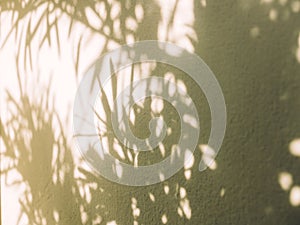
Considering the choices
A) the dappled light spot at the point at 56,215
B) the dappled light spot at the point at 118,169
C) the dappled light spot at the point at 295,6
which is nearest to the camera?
the dappled light spot at the point at 295,6

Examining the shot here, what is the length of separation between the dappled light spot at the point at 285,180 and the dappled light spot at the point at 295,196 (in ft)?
0.09

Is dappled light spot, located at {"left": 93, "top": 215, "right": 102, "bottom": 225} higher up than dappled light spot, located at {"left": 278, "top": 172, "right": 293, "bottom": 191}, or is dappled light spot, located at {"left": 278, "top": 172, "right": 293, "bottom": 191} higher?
dappled light spot, located at {"left": 93, "top": 215, "right": 102, "bottom": 225}

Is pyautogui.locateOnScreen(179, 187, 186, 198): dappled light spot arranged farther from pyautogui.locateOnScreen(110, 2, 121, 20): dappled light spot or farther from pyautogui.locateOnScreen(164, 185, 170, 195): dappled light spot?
pyautogui.locateOnScreen(110, 2, 121, 20): dappled light spot

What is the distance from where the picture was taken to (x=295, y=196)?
184 centimetres

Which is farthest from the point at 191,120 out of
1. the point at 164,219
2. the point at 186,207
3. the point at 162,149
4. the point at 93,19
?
the point at 93,19

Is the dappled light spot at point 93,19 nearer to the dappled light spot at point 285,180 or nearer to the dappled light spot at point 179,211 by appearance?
the dappled light spot at point 179,211

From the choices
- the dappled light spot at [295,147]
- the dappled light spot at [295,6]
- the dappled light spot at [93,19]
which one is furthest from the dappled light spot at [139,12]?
the dappled light spot at [295,147]

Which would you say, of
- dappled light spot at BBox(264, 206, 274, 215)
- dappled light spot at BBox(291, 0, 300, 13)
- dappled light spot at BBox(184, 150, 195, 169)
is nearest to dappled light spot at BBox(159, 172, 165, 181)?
dappled light spot at BBox(184, 150, 195, 169)

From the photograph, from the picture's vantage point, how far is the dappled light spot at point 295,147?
183cm

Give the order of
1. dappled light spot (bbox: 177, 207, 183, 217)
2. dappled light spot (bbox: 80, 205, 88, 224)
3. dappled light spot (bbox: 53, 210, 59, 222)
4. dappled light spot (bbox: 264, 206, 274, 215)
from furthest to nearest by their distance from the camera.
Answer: dappled light spot (bbox: 53, 210, 59, 222)
dappled light spot (bbox: 80, 205, 88, 224)
dappled light spot (bbox: 177, 207, 183, 217)
dappled light spot (bbox: 264, 206, 274, 215)

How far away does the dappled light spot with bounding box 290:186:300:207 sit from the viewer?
1830 millimetres

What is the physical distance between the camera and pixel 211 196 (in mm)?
2074

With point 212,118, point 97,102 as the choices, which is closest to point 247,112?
point 212,118

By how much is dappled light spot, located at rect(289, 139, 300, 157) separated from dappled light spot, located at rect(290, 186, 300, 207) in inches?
6.6
